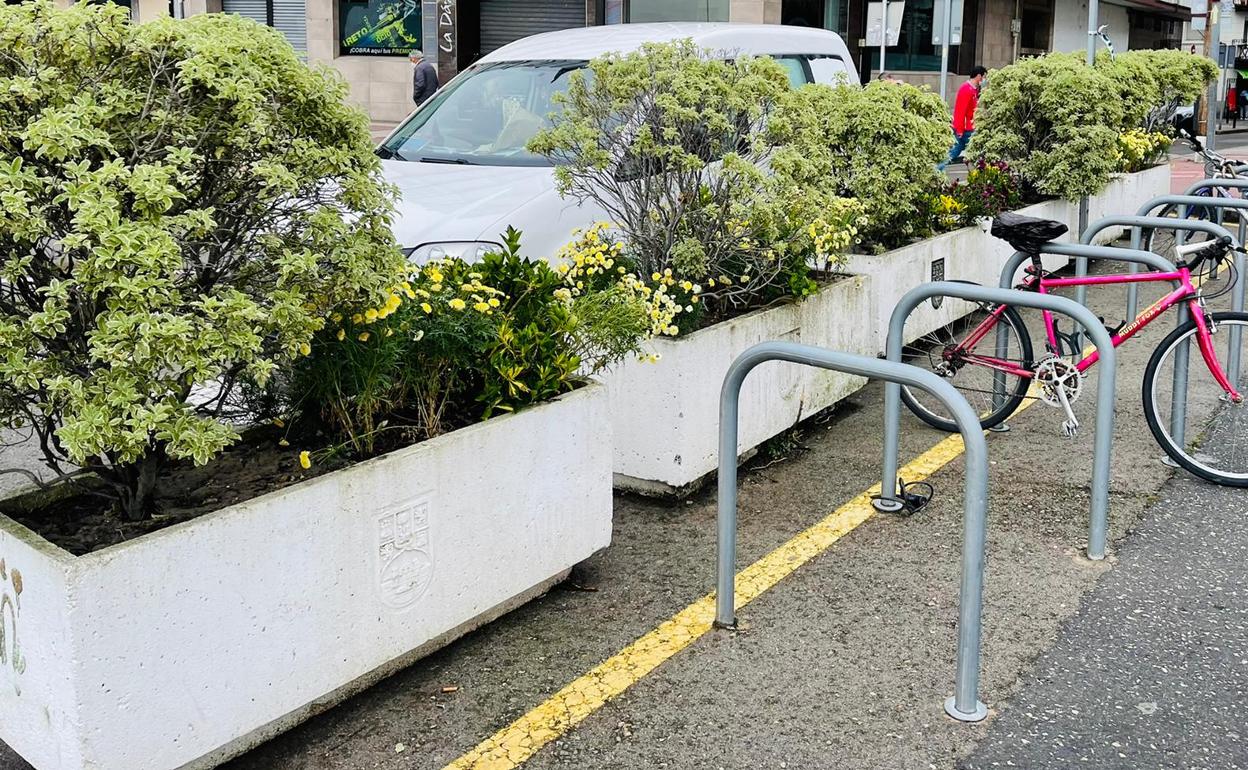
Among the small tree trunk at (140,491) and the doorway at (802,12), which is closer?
the small tree trunk at (140,491)

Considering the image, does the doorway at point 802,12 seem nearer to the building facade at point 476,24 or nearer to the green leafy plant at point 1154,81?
the building facade at point 476,24

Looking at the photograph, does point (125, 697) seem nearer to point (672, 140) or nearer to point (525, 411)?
point (525, 411)

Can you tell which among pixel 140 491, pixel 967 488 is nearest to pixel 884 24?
pixel 967 488

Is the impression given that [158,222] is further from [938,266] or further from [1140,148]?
[1140,148]

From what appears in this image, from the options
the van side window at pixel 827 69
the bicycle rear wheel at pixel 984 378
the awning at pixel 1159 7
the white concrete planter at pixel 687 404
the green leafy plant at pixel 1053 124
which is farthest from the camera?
the awning at pixel 1159 7

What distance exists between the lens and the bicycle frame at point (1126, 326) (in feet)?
17.7

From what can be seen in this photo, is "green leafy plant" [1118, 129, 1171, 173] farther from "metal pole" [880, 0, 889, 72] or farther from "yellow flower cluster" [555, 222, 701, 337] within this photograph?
"metal pole" [880, 0, 889, 72]

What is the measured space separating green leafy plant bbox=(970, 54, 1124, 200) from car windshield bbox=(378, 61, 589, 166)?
4.22 meters

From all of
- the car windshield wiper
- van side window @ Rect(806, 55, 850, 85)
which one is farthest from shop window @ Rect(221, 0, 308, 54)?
the car windshield wiper

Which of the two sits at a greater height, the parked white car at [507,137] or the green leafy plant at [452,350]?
the parked white car at [507,137]

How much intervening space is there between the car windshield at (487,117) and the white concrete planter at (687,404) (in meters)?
1.98

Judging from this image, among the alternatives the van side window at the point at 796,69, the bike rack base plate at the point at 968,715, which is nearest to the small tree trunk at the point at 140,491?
the bike rack base plate at the point at 968,715

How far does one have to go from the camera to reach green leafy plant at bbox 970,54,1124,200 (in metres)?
9.68

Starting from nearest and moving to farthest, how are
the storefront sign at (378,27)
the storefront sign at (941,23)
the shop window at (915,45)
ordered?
the storefront sign at (941,23) → the storefront sign at (378,27) → the shop window at (915,45)
